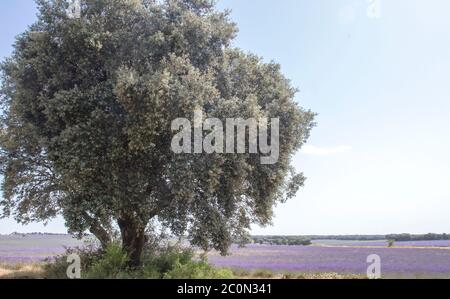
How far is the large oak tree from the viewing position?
20.3 m

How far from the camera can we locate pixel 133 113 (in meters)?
20.0

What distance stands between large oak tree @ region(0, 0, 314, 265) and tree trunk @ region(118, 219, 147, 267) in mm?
66

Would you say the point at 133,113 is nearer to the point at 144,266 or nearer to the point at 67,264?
the point at 144,266

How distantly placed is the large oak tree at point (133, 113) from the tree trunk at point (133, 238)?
7cm

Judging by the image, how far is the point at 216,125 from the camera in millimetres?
20578

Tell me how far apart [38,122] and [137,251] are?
8.27 metres

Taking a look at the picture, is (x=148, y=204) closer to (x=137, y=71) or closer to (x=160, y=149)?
(x=160, y=149)

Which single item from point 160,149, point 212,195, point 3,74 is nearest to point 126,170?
point 160,149

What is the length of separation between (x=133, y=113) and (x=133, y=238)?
7.95 meters

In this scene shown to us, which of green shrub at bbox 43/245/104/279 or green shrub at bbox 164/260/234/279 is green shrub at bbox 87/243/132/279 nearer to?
green shrub at bbox 43/245/104/279

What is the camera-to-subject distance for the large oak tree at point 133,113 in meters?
20.3

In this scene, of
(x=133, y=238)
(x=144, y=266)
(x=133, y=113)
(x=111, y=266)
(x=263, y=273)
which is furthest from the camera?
(x=263, y=273)

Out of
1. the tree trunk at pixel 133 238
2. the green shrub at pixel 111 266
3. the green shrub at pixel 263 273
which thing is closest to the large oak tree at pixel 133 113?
the tree trunk at pixel 133 238

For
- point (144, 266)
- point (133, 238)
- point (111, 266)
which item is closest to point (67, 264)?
point (133, 238)
